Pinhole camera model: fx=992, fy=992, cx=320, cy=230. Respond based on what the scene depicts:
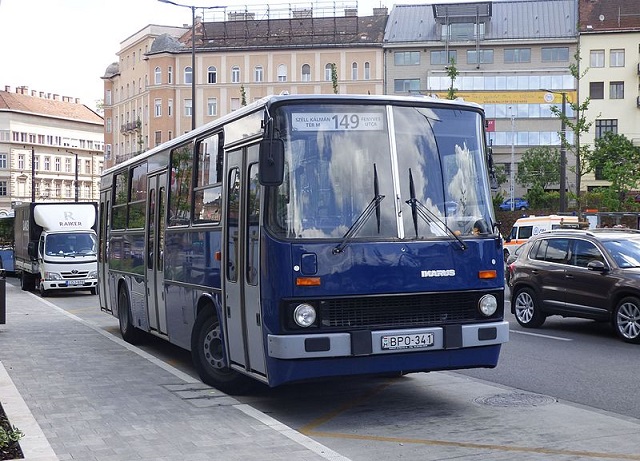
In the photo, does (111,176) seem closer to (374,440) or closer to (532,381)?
(532,381)

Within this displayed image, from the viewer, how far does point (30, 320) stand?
20.5m

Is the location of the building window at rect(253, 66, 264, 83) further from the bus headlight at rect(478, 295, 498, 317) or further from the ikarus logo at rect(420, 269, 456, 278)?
the ikarus logo at rect(420, 269, 456, 278)

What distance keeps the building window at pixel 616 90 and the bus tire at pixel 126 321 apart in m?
70.9

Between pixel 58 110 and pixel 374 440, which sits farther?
pixel 58 110

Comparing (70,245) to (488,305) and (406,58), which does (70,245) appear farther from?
(406,58)

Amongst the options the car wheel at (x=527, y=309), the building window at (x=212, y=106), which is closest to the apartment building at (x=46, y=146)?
the building window at (x=212, y=106)

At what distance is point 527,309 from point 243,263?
9.45 metres

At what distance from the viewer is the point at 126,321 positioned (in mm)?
15641

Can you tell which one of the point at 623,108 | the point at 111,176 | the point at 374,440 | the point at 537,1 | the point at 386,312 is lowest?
the point at 374,440

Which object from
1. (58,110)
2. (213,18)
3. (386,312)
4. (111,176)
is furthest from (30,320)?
(58,110)

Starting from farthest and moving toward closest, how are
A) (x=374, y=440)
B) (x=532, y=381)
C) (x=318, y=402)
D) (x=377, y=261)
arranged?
(x=532, y=381), (x=318, y=402), (x=377, y=261), (x=374, y=440)

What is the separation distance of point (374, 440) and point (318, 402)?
2015 mm

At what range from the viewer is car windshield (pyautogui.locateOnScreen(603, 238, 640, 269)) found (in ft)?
51.5

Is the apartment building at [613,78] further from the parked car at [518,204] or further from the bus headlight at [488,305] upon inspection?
the bus headlight at [488,305]
